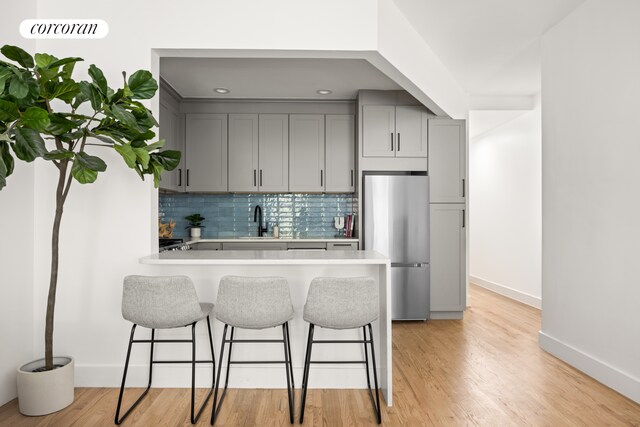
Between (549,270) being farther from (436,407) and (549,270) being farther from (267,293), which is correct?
(267,293)

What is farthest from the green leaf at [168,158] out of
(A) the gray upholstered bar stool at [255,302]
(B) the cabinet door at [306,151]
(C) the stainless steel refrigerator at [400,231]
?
(B) the cabinet door at [306,151]

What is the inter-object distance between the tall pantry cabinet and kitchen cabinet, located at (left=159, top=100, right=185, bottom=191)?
9.80ft

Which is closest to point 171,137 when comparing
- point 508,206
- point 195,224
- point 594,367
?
point 195,224

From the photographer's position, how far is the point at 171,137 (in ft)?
15.8

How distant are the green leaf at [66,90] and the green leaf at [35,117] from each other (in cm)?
24

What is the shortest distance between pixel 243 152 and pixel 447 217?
102 inches

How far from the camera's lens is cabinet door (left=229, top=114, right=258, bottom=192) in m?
5.16

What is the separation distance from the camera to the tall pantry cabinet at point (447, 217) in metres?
4.71

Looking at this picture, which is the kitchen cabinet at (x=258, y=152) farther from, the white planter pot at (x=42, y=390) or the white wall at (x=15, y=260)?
the white planter pot at (x=42, y=390)

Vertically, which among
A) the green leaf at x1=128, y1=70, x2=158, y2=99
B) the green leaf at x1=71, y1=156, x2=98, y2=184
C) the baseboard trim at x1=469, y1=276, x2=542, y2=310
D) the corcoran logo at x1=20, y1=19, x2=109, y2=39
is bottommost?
the baseboard trim at x1=469, y1=276, x2=542, y2=310

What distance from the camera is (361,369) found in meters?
2.85

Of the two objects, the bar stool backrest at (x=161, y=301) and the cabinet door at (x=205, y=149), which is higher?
the cabinet door at (x=205, y=149)

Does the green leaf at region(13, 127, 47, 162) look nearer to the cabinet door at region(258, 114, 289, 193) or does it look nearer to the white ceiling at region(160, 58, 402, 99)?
the white ceiling at region(160, 58, 402, 99)

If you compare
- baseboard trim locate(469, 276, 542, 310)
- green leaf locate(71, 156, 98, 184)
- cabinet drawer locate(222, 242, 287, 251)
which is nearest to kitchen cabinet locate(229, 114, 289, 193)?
cabinet drawer locate(222, 242, 287, 251)
